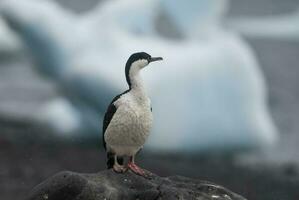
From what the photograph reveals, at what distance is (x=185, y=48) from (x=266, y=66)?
6.76 m

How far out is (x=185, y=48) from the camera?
1777cm

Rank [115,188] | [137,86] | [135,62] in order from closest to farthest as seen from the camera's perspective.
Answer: [115,188] → [137,86] → [135,62]

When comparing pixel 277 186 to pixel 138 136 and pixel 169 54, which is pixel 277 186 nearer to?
pixel 169 54

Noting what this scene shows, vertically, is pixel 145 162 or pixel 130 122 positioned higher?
Result: pixel 145 162

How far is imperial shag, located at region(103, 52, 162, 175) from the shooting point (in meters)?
6.82

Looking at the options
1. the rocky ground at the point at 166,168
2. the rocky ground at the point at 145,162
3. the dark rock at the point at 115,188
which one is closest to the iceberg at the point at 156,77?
the rocky ground at the point at 145,162

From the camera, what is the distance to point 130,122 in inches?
268

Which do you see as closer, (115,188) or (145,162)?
(115,188)

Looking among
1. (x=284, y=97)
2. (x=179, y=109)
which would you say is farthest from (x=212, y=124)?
(x=284, y=97)

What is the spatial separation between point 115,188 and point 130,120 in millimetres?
592

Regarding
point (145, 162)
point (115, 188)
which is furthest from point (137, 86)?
point (145, 162)

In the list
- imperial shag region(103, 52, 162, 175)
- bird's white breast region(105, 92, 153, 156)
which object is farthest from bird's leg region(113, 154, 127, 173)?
bird's white breast region(105, 92, 153, 156)

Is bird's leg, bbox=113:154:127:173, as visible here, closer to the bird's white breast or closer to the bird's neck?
the bird's white breast

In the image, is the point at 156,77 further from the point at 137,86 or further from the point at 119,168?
the point at 119,168
